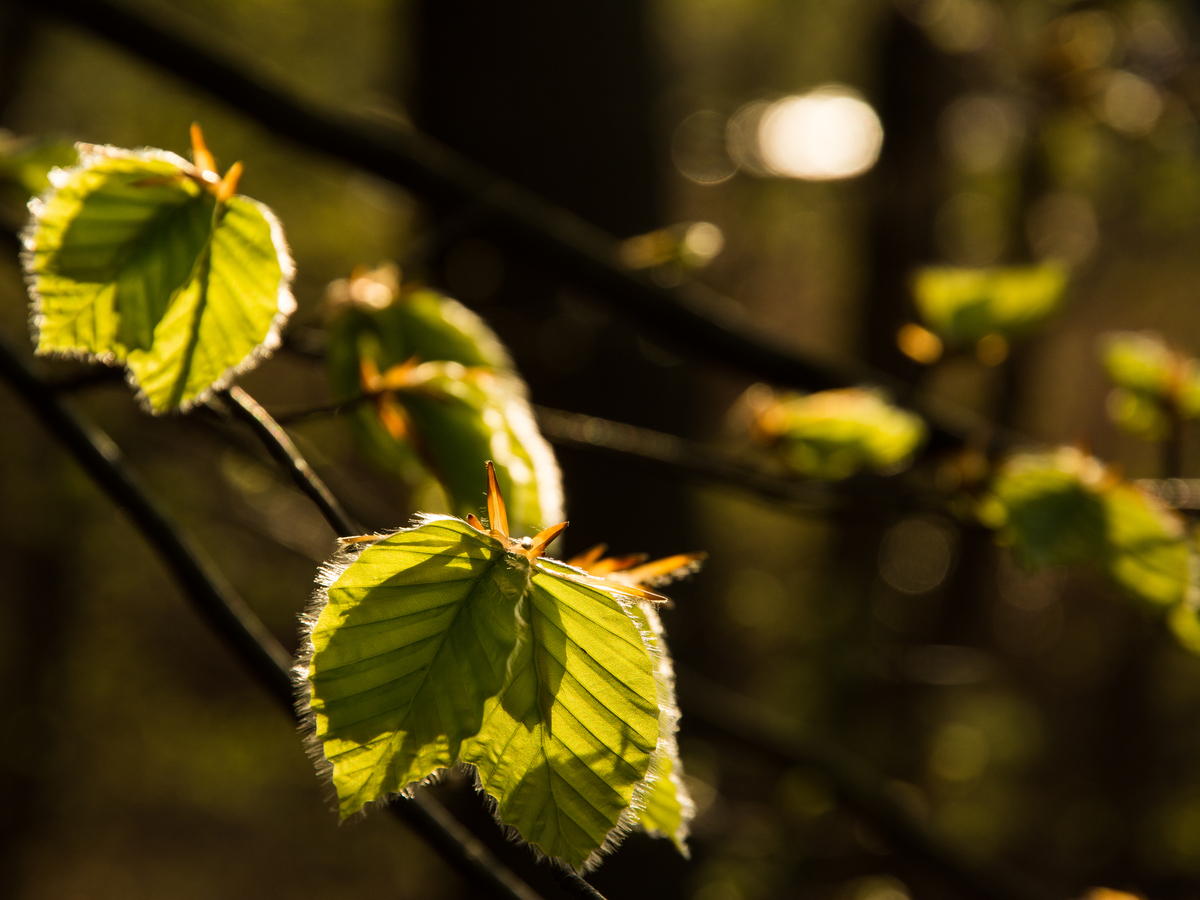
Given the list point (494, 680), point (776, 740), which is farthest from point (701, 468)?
point (776, 740)

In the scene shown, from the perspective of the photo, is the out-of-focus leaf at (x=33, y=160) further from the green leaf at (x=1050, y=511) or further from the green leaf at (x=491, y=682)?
the green leaf at (x=1050, y=511)

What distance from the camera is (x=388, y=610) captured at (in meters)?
0.49

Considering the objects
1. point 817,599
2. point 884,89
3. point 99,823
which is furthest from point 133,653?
point 884,89

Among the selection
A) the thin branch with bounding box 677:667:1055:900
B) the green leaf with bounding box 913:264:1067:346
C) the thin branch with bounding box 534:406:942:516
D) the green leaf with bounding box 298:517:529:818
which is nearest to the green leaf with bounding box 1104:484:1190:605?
the thin branch with bounding box 534:406:942:516

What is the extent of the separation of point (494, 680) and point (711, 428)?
6.01 m

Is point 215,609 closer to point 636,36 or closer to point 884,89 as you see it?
point 636,36

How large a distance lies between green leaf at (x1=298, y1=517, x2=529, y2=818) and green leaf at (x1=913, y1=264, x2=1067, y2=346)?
1.03 metres

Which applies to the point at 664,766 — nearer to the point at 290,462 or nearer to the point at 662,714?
the point at 662,714

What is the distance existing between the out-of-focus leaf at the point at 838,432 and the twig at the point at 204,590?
2.45ft

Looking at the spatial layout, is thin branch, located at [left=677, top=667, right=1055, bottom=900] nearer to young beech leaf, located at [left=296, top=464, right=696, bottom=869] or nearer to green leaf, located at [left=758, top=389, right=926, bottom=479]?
green leaf, located at [left=758, top=389, right=926, bottom=479]

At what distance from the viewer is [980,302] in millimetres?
1301

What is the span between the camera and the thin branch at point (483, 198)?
129cm

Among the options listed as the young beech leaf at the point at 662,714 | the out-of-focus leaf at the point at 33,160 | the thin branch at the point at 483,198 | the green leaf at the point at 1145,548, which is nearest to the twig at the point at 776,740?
Result: the thin branch at the point at 483,198

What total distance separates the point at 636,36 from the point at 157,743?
945 centimetres
